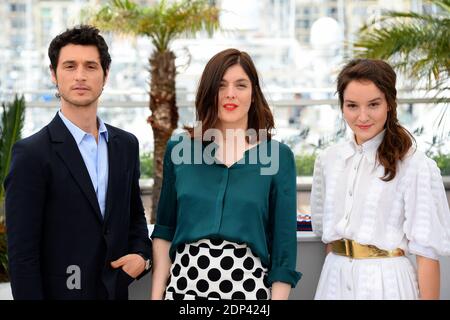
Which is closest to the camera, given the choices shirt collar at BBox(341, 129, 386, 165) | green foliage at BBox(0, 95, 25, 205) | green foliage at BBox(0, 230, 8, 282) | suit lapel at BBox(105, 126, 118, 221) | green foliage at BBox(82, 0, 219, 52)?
suit lapel at BBox(105, 126, 118, 221)

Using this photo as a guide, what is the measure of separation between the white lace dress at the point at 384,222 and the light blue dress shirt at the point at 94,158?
796mm

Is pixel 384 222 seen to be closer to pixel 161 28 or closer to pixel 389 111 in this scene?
pixel 389 111

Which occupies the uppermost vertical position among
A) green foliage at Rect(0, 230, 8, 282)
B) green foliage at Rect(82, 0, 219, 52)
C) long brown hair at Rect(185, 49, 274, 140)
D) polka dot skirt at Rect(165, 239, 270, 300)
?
green foliage at Rect(82, 0, 219, 52)

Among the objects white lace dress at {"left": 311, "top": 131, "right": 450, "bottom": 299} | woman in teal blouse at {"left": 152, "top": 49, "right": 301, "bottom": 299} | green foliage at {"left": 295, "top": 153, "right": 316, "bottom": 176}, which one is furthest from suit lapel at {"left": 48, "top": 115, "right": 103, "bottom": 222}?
green foliage at {"left": 295, "top": 153, "right": 316, "bottom": 176}

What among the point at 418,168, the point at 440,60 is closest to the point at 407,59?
the point at 440,60

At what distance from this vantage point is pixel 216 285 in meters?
2.35

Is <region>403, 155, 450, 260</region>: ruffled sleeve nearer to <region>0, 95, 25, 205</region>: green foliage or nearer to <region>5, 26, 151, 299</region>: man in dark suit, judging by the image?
<region>5, 26, 151, 299</region>: man in dark suit

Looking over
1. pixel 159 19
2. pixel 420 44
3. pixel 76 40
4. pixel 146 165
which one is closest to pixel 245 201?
pixel 76 40

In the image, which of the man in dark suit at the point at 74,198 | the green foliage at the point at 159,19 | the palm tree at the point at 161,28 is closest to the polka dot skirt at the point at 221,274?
the man in dark suit at the point at 74,198

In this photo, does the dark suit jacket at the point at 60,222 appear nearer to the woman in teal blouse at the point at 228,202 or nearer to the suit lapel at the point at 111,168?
the suit lapel at the point at 111,168

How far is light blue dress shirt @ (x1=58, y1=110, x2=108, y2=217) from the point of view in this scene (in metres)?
2.49

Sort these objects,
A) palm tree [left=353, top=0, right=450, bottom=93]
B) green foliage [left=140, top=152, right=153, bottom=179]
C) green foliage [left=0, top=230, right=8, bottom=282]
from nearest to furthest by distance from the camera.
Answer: green foliage [left=0, top=230, right=8, bottom=282]
palm tree [left=353, top=0, right=450, bottom=93]
green foliage [left=140, top=152, right=153, bottom=179]

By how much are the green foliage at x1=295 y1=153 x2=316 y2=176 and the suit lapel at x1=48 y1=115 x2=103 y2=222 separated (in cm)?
781

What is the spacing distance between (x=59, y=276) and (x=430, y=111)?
8.46m
